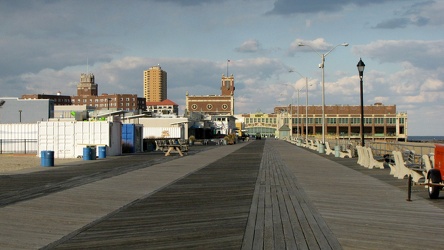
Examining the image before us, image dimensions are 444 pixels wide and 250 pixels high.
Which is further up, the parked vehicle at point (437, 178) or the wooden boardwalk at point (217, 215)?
the parked vehicle at point (437, 178)

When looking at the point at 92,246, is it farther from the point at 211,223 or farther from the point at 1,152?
the point at 1,152

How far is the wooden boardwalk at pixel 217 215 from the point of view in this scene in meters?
9.45

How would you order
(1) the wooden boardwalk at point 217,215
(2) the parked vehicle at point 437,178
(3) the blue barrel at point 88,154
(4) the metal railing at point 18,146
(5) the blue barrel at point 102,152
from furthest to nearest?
1. (4) the metal railing at point 18,146
2. (5) the blue barrel at point 102,152
3. (3) the blue barrel at point 88,154
4. (2) the parked vehicle at point 437,178
5. (1) the wooden boardwalk at point 217,215

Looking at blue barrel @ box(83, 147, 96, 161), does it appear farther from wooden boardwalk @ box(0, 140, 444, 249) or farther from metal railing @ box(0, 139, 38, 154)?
metal railing @ box(0, 139, 38, 154)

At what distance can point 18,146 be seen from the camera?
55.2 meters

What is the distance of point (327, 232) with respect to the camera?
402 inches

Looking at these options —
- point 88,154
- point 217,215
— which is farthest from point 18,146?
point 217,215

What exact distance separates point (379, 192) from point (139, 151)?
122ft

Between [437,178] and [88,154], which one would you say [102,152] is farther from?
[437,178]

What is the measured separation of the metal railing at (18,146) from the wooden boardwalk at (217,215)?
35027 mm

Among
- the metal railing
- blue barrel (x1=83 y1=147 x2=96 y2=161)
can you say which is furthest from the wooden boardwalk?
the metal railing

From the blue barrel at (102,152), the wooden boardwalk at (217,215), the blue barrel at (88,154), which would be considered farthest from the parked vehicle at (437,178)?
the blue barrel at (102,152)

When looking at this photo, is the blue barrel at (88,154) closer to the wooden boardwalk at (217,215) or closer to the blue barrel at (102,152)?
the blue barrel at (102,152)

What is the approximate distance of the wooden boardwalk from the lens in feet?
31.0
